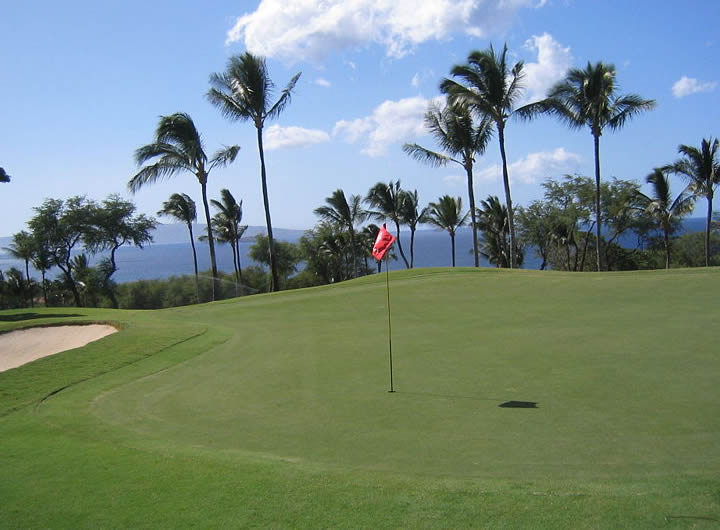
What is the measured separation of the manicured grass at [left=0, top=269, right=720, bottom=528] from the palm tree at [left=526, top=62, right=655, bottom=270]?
68.7 ft

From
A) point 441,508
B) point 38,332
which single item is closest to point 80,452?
point 441,508

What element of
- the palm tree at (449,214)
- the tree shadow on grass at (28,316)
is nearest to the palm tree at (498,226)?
the palm tree at (449,214)

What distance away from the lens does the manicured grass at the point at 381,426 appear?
4945 mm

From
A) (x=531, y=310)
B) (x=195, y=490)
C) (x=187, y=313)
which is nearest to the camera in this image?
(x=195, y=490)

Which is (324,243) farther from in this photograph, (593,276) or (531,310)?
(531,310)

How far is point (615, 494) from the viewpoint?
4.93m

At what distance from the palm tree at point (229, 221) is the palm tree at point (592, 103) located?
28840 mm

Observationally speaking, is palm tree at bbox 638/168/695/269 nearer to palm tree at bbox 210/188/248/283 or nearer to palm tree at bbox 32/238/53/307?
palm tree at bbox 210/188/248/283

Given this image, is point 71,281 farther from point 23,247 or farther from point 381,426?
point 381,426

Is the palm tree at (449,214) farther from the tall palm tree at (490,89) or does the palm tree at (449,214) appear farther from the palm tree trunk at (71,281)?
the palm tree trunk at (71,281)

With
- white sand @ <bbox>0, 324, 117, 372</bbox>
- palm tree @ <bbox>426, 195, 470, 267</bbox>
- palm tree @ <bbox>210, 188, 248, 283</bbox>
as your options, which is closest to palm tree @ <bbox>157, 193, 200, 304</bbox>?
palm tree @ <bbox>210, 188, 248, 283</bbox>

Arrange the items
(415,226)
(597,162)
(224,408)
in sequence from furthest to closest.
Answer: (415,226)
(597,162)
(224,408)

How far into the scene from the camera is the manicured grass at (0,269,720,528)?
4.95 meters

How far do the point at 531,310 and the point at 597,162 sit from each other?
22325mm
